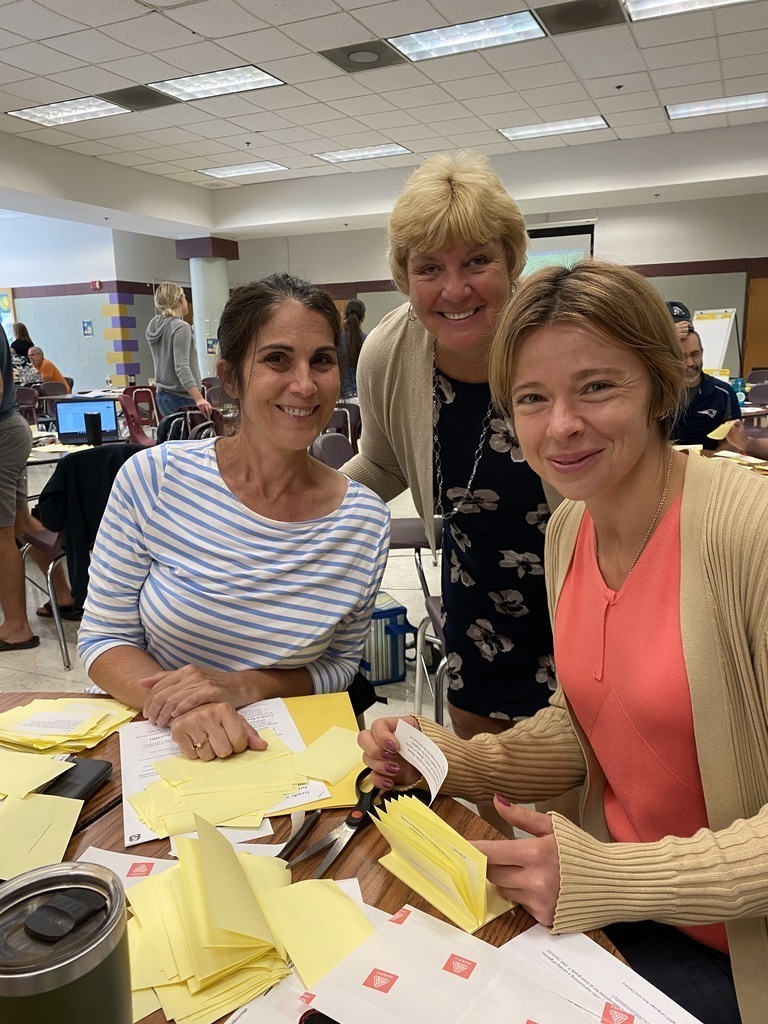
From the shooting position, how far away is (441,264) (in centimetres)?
170

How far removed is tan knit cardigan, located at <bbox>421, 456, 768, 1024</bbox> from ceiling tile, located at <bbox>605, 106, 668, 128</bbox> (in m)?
8.82

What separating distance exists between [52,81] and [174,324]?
93.5 inches

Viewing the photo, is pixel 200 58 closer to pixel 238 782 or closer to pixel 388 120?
pixel 388 120

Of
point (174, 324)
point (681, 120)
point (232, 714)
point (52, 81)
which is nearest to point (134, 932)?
point (232, 714)

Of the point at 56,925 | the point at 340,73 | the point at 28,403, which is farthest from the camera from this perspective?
the point at 28,403

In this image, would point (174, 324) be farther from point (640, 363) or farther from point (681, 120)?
point (640, 363)

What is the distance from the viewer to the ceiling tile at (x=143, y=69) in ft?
21.6

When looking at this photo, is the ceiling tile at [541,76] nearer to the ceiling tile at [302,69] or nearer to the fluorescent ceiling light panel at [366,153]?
the ceiling tile at [302,69]

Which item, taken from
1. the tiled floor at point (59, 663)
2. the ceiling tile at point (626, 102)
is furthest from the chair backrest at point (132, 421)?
the ceiling tile at point (626, 102)

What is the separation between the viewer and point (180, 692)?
131 centimetres

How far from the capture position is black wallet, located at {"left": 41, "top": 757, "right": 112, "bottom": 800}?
1.12 metres

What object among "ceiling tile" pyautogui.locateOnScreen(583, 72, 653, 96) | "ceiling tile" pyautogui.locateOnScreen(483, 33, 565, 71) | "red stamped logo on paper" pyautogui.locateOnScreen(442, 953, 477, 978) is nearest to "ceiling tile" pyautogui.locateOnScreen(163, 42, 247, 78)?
"ceiling tile" pyautogui.locateOnScreen(483, 33, 565, 71)

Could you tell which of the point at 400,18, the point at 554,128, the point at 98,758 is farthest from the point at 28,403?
the point at 98,758

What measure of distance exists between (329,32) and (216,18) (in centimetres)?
88
